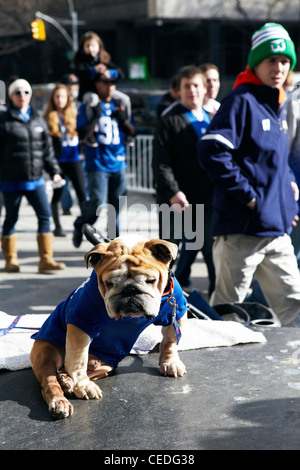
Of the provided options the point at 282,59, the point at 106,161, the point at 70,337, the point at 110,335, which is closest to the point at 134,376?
the point at 110,335

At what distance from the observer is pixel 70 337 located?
101 inches

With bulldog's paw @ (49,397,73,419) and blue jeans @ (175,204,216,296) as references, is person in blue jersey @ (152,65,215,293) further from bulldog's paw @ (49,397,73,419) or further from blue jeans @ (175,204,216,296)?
bulldog's paw @ (49,397,73,419)

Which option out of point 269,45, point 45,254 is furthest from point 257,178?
point 45,254

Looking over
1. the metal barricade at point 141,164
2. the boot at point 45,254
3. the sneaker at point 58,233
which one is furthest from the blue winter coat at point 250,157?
the metal barricade at point 141,164

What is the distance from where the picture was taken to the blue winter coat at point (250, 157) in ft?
13.4

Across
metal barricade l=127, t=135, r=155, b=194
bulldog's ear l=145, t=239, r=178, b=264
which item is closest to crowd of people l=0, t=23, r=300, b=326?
bulldog's ear l=145, t=239, r=178, b=264

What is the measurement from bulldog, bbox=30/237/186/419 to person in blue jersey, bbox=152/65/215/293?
284 centimetres

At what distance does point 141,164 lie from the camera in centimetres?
1262

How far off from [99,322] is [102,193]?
4625 millimetres

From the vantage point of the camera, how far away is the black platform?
2201 mm

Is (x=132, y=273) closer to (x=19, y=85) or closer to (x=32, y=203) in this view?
(x=32, y=203)

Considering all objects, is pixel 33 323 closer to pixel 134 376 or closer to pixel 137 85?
pixel 134 376

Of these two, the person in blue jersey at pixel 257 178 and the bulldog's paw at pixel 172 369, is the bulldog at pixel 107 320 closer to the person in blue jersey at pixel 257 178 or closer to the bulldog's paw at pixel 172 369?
the bulldog's paw at pixel 172 369
